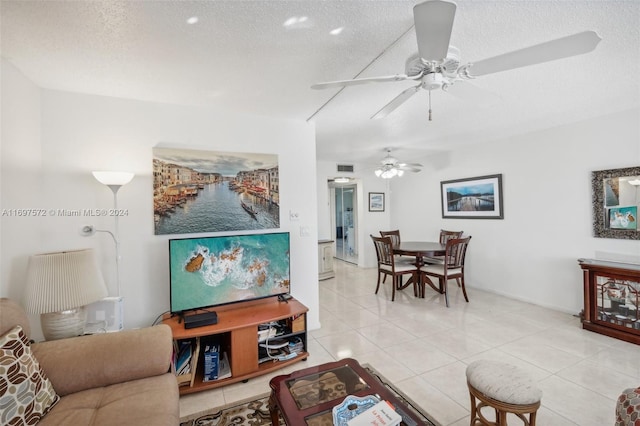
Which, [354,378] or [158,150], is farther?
[158,150]

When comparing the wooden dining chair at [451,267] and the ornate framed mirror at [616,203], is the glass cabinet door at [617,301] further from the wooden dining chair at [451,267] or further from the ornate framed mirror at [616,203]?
the wooden dining chair at [451,267]

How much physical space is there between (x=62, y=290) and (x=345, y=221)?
6088 mm

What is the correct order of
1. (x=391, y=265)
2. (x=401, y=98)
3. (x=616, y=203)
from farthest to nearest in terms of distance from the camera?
(x=391, y=265)
(x=616, y=203)
(x=401, y=98)

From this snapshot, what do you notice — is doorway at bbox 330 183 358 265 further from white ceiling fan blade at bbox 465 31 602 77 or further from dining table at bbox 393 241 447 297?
white ceiling fan blade at bbox 465 31 602 77

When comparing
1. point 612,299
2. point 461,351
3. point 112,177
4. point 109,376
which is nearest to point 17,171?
point 112,177

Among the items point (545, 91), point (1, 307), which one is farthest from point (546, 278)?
point (1, 307)

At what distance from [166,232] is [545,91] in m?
3.70

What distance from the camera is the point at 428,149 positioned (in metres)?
5.06

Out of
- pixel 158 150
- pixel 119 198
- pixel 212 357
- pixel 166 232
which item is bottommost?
pixel 212 357

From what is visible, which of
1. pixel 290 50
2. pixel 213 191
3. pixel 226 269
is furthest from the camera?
pixel 213 191

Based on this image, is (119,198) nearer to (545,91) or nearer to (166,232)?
(166,232)

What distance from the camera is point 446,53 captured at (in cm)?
129

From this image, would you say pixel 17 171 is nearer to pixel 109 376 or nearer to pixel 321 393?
pixel 109 376

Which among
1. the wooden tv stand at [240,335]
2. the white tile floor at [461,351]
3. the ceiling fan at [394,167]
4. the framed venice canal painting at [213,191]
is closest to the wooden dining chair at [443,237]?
the white tile floor at [461,351]
